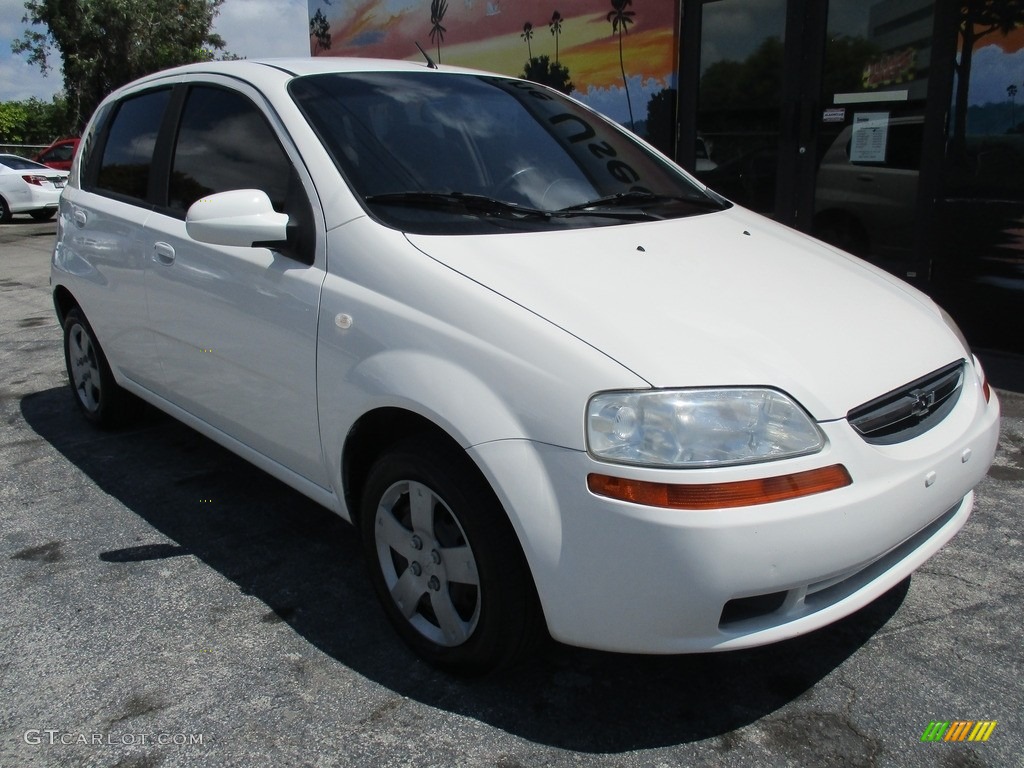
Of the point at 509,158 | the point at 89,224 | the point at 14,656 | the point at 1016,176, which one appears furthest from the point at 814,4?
the point at 14,656

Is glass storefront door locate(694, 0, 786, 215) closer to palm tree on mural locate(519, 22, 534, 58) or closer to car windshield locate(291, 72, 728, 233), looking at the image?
palm tree on mural locate(519, 22, 534, 58)

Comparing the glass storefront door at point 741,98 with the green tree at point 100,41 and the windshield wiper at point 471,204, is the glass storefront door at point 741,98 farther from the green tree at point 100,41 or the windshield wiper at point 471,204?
the green tree at point 100,41

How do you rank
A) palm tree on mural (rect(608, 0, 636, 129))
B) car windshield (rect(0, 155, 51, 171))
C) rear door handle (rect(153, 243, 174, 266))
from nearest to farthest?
rear door handle (rect(153, 243, 174, 266)) → palm tree on mural (rect(608, 0, 636, 129)) → car windshield (rect(0, 155, 51, 171))

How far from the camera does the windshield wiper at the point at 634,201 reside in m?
2.97

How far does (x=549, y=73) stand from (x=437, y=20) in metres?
2.18

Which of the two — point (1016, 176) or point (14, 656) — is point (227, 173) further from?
point (1016, 176)

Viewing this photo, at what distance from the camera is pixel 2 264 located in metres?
11.9

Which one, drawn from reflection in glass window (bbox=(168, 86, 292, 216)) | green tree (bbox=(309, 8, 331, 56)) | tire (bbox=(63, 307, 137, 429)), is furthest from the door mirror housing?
green tree (bbox=(309, 8, 331, 56))

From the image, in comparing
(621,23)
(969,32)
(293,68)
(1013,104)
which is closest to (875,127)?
(969,32)

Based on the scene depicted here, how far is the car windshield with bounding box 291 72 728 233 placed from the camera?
9.07 feet

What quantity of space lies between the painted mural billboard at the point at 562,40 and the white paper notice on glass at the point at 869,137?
1.85m

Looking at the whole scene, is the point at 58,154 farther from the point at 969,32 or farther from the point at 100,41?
the point at 969,32

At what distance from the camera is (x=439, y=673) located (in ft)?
8.50

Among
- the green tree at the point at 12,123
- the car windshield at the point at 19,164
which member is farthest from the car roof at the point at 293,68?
the green tree at the point at 12,123
